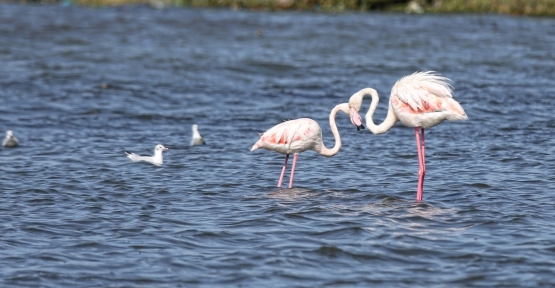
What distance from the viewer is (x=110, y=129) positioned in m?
13.9

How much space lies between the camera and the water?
7.05 m

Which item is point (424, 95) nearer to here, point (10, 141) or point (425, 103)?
point (425, 103)

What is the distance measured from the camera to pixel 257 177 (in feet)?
34.7

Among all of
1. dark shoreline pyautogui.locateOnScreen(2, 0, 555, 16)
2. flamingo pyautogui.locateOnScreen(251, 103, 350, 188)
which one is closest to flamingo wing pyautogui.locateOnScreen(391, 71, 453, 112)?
flamingo pyautogui.locateOnScreen(251, 103, 350, 188)

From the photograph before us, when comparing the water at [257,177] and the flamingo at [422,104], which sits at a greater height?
the flamingo at [422,104]

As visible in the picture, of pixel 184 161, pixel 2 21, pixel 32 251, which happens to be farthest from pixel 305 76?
pixel 2 21

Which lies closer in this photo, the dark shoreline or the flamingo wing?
the flamingo wing

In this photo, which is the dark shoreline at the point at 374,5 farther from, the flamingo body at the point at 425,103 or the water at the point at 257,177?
the flamingo body at the point at 425,103

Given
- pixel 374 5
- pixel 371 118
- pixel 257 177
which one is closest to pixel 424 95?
pixel 371 118

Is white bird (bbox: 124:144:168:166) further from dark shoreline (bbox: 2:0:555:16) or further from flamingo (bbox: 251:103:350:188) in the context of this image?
dark shoreline (bbox: 2:0:555:16)

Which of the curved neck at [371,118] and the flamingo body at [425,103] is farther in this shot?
the curved neck at [371,118]

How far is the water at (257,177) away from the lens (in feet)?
23.1

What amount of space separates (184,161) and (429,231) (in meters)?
4.56

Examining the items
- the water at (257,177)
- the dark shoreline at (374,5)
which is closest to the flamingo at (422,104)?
the water at (257,177)
